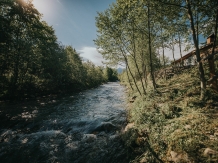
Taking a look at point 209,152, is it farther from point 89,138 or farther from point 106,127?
point 106,127

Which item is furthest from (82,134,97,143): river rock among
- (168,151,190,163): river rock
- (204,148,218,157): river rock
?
(204,148,218,157): river rock

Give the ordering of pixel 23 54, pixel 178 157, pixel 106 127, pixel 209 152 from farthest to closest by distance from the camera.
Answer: pixel 23 54, pixel 106 127, pixel 178 157, pixel 209 152

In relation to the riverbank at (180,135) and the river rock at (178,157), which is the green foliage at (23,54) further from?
the river rock at (178,157)

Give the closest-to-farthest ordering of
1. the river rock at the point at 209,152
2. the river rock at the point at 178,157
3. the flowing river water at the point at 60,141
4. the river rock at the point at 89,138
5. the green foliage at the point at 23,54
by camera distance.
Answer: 1. the river rock at the point at 209,152
2. the river rock at the point at 178,157
3. the flowing river water at the point at 60,141
4. the river rock at the point at 89,138
5. the green foliage at the point at 23,54

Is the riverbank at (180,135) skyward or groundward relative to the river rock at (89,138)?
skyward

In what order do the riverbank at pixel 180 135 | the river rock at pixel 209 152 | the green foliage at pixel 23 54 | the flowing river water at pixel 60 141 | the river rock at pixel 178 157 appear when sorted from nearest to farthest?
the river rock at pixel 209 152 < the river rock at pixel 178 157 < the riverbank at pixel 180 135 < the flowing river water at pixel 60 141 < the green foliage at pixel 23 54

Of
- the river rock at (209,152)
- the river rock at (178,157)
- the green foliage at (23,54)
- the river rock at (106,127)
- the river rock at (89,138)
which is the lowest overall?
the river rock at (89,138)

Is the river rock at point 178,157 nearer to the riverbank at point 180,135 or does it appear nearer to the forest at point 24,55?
the riverbank at point 180,135

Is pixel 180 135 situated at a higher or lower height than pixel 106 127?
higher

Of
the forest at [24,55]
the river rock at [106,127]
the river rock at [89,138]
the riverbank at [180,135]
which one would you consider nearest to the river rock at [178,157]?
the riverbank at [180,135]

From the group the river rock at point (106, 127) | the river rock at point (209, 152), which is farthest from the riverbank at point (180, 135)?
the river rock at point (106, 127)

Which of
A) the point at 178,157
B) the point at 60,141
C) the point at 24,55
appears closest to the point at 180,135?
the point at 178,157

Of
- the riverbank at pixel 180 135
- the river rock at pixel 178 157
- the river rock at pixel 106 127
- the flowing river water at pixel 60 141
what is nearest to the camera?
the river rock at pixel 178 157

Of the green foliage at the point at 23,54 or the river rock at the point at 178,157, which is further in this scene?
the green foliage at the point at 23,54
